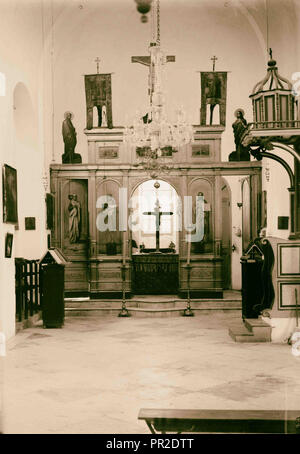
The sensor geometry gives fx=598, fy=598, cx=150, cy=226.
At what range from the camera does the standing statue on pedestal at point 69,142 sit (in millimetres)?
13688

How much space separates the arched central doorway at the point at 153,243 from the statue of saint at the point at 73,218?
1201 mm

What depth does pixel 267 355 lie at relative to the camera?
7.82 meters

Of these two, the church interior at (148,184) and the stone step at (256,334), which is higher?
the church interior at (148,184)

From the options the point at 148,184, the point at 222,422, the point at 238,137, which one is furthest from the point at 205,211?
the point at 222,422

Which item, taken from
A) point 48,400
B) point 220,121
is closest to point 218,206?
point 220,121

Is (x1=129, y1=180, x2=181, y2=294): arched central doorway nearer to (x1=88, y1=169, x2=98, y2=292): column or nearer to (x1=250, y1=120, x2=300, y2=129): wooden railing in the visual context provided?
(x1=88, y1=169, x2=98, y2=292): column

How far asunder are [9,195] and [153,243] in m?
7.28

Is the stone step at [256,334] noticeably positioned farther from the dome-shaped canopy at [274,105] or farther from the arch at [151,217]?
the arch at [151,217]

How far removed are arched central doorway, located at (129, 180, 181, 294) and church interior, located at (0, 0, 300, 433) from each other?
4 cm

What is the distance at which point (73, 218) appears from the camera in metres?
13.3

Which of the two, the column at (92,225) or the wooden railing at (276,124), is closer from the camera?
the wooden railing at (276,124)
